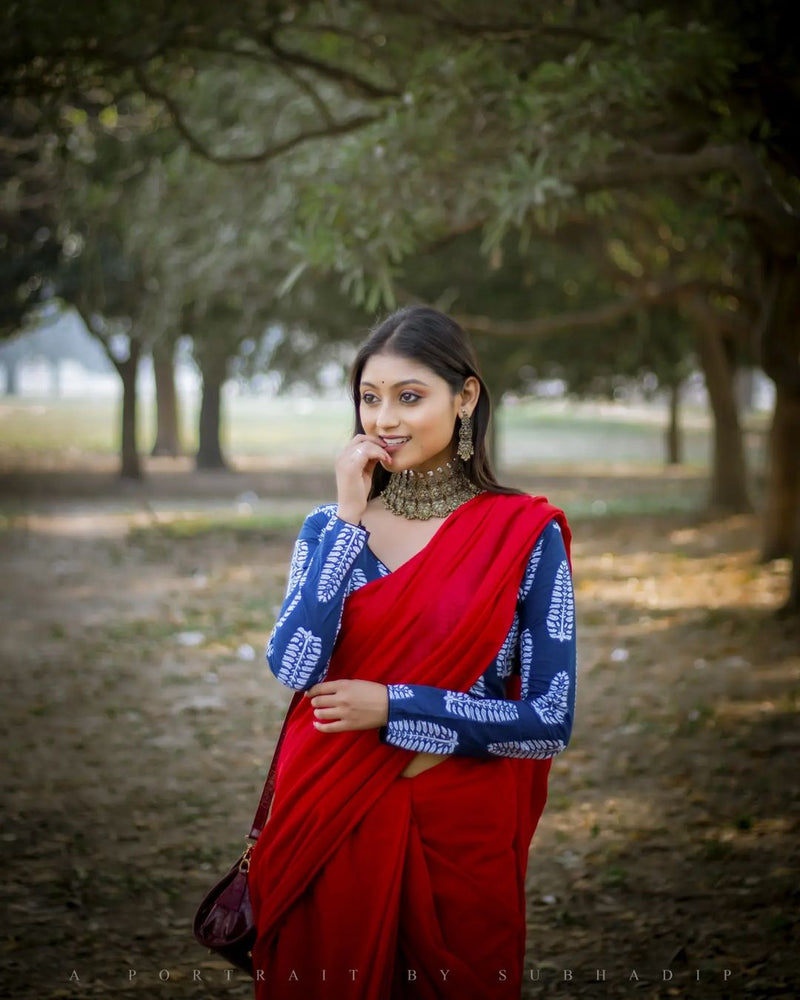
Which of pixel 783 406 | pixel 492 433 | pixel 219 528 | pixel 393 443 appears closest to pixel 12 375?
pixel 219 528

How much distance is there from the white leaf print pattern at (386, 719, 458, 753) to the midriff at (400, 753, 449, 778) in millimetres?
83

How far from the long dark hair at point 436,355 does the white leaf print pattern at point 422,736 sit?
52 centimetres

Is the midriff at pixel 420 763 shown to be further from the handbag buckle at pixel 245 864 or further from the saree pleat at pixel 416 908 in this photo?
the handbag buckle at pixel 245 864

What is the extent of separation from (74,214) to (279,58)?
7187 mm

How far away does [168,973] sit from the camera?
421 centimetres

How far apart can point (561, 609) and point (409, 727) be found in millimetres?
411

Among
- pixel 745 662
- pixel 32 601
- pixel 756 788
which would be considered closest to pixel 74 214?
pixel 32 601

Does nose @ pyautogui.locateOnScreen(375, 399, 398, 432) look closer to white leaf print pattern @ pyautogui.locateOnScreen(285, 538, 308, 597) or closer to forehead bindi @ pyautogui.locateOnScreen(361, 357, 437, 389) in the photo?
forehead bindi @ pyautogui.locateOnScreen(361, 357, 437, 389)

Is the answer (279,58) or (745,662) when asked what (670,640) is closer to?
(745,662)

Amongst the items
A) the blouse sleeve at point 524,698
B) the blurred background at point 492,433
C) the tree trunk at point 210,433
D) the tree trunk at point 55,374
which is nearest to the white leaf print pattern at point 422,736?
the blouse sleeve at point 524,698

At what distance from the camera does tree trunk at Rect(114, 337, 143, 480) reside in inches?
925

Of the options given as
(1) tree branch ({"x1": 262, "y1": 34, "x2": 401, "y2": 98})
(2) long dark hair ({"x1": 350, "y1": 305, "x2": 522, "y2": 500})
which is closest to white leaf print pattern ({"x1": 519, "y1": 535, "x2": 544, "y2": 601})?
(2) long dark hair ({"x1": 350, "y1": 305, "x2": 522, "y2": 500})

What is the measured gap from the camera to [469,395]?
256 centimetres

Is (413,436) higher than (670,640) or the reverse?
higher
